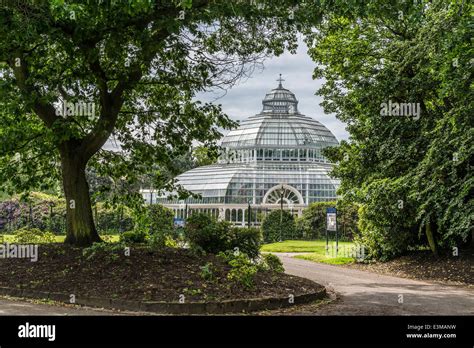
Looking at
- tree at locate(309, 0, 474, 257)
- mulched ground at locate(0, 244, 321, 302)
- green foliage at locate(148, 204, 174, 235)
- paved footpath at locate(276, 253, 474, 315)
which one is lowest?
→ paved footpath at locate(276, 253, 474, 315)

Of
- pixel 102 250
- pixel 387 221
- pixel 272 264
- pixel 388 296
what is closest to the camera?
pixel 388 296

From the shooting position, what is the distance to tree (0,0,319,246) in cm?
1188

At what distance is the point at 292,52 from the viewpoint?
640 inches

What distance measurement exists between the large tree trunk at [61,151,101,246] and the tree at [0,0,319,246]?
3 cm

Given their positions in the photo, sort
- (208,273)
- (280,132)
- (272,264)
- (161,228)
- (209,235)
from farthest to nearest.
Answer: (280,132) < (161,228) < (209,235) < (272,264) < (208,273)

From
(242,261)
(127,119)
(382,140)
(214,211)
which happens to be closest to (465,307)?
(242,261)

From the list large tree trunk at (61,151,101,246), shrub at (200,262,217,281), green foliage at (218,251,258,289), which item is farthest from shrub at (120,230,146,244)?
shrub at (200,262,217,281)

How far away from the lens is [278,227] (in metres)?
44.8

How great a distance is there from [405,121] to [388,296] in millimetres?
8753

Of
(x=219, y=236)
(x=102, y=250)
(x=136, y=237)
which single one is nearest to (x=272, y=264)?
(x=219, y=236)

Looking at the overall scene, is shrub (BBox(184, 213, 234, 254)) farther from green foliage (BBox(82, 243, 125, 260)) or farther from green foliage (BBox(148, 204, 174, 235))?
green foliage (BBox(82, 243, 125, 260))

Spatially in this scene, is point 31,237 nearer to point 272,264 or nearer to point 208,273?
point 272,264

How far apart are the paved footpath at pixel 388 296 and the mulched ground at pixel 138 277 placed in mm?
1200

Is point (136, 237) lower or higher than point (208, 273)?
higher
